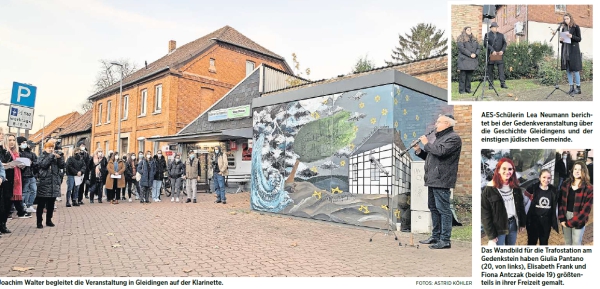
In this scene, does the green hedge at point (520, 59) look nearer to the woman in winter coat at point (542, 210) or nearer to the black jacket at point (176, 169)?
the woman in winter coat at point (542, 210)

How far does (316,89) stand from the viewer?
25.2 feet

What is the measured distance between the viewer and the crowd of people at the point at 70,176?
640 cm

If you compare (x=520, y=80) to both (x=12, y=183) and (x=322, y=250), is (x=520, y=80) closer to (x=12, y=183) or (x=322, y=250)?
(x=322, y=250)

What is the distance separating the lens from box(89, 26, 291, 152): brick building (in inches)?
835

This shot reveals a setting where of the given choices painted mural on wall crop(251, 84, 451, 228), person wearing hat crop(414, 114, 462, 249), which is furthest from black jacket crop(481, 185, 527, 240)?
painted mural on wall crop(251, 84, 451, 228)

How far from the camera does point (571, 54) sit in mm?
4816

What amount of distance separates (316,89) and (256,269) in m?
4.25

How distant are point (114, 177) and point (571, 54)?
36.3 feet

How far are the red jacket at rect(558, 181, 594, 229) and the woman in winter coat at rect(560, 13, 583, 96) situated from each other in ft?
3.79

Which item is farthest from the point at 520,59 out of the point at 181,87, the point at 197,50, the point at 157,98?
the point at 157,98

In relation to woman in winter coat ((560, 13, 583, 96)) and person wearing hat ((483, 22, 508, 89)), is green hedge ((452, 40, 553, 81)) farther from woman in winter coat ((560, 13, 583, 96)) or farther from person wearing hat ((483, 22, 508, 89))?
woman in winter coat ((560, 13, 583, 96))

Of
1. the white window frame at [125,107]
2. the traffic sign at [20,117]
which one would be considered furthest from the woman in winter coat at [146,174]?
the white window frame at [125,107]

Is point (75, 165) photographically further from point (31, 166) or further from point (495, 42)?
point (495, 42)

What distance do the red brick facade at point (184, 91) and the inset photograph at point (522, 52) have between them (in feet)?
57.9
